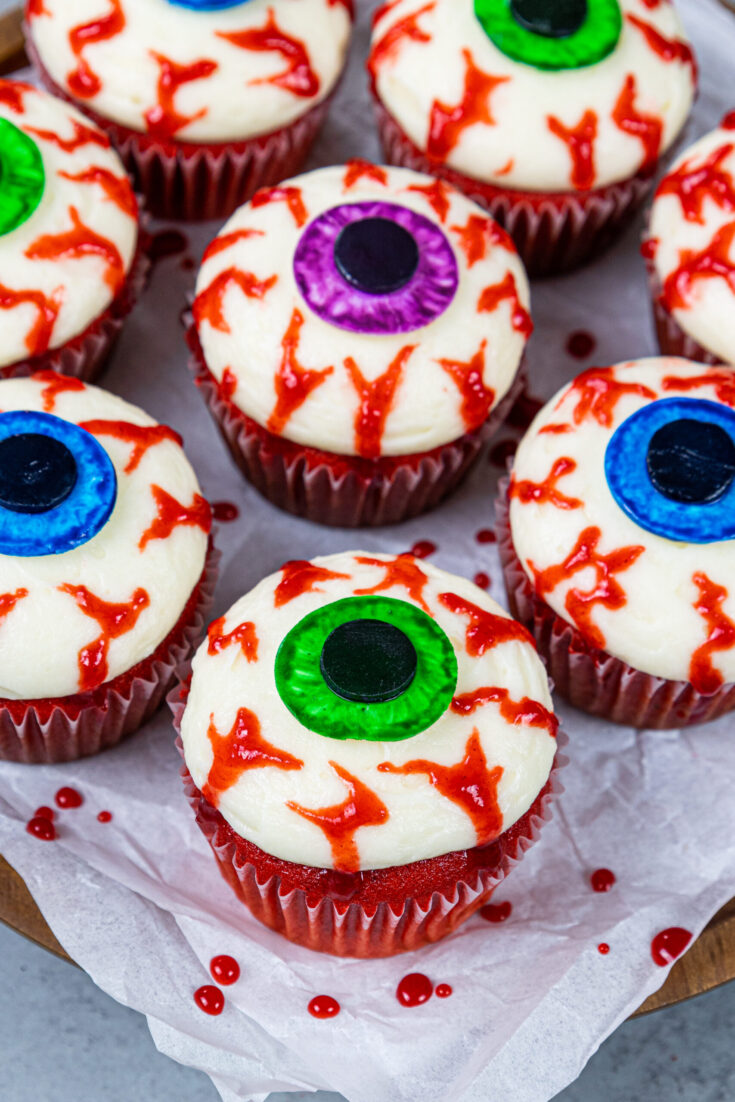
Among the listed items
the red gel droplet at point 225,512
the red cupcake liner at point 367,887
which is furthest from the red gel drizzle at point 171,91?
the red cupcake liner at point 367,887

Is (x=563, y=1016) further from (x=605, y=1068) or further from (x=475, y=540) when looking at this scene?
(x=475, y=540)

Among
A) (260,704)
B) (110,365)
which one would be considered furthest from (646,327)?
(260,704)

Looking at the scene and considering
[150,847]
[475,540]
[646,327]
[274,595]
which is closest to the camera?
[274,595]

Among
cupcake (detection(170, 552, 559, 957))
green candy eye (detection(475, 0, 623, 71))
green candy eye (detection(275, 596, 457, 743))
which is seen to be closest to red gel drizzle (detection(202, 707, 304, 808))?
cupcake (detection(170, 552, 559, 957))

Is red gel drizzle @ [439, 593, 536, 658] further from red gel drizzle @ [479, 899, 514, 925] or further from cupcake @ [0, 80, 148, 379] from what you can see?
cupcake @ [0, 80, 148, 379]

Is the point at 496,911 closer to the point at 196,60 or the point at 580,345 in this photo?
the point at 580,345
